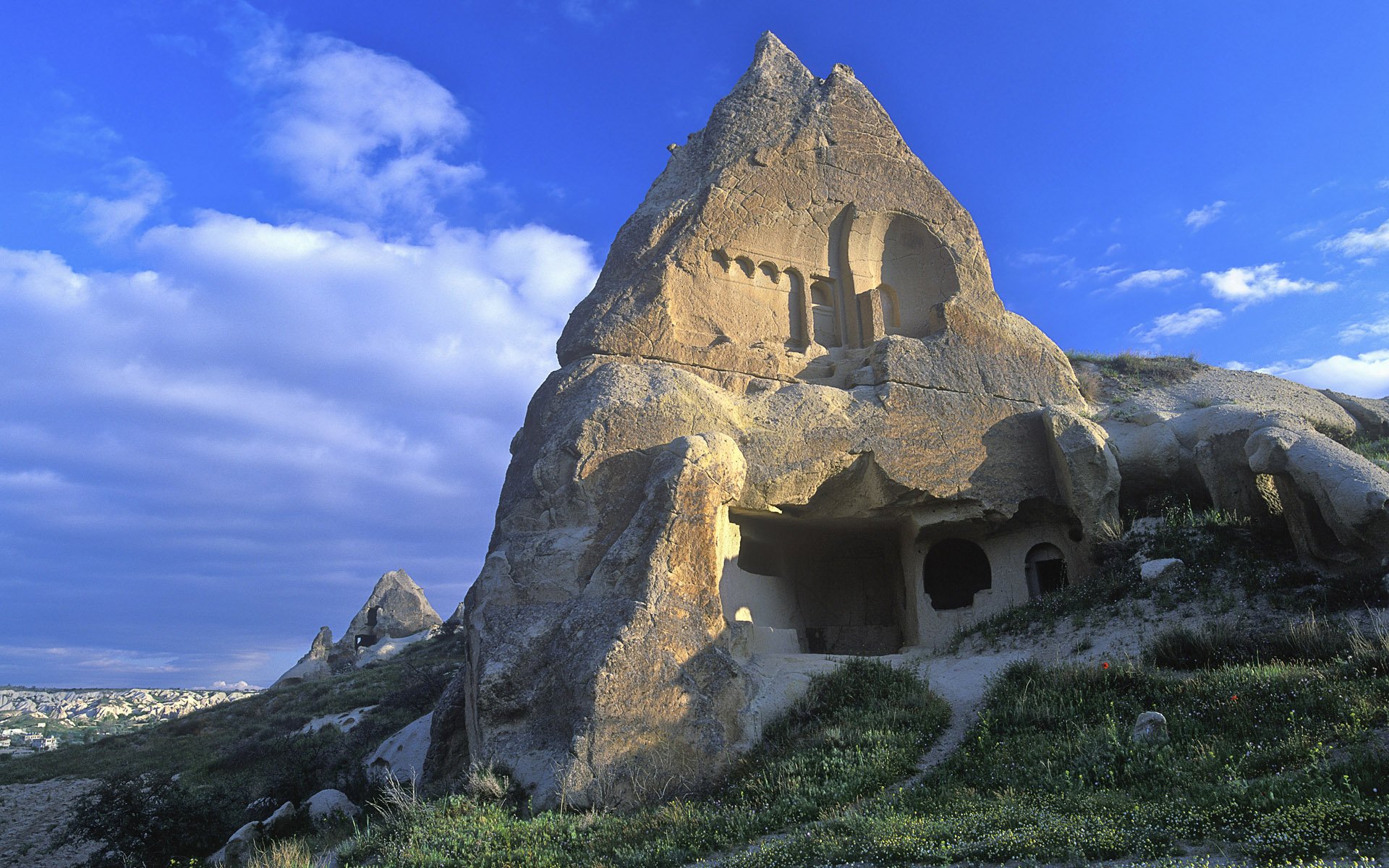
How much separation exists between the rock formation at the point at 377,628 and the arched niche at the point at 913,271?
904 inches

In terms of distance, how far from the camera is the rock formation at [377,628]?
32.3 m

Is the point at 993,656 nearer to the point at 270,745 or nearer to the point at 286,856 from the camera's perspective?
the point at 286,856

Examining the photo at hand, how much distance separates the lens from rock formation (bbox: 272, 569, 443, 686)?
3231 cm

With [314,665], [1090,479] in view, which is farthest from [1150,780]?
[314,665]

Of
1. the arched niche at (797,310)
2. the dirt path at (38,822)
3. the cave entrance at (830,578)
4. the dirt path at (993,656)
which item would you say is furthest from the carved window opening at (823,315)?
the dirt path at (38,822)

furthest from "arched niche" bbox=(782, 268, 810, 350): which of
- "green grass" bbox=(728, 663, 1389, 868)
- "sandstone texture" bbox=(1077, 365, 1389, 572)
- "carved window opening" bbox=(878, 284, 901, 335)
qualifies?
"green grass" bbox=(728, 663, 1389, 868)

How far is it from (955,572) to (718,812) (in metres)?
9.68

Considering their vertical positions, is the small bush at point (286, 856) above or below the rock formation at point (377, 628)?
below

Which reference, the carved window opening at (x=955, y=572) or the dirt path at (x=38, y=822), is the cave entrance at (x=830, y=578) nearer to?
the carved window opening at (x=955, y=572)

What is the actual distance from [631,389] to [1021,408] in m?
6.72

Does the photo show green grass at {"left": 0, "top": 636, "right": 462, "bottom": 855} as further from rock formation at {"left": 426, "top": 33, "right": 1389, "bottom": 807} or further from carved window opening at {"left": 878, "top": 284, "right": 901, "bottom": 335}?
carved window opening at {"left": 878, "top": 284, "right": 901, "bottom": 335}

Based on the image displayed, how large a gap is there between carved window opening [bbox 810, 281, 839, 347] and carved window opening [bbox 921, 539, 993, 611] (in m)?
4.18

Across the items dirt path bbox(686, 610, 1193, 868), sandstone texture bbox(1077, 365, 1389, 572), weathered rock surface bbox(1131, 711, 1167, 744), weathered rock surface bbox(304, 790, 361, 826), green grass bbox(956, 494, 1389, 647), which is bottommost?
weathered rock surface bbox(304, 790, 361, 826)

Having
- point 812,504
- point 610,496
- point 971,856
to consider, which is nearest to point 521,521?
point 610,496
